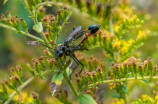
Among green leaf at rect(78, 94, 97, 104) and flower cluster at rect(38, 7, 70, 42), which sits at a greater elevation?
flower cluster at rect(38, 7, 70, 42)

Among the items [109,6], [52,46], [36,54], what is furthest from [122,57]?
[36,54]

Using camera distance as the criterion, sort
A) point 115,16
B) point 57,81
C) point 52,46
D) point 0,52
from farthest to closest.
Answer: point 0,52, point 115,16, point 52,46, point 57,81

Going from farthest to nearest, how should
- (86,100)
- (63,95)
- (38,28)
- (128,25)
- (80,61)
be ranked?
(128,25), (80,61), (63,95), (86,100), (38,28)

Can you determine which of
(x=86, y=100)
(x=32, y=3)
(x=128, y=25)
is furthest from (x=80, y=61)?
(x=32, y=3)

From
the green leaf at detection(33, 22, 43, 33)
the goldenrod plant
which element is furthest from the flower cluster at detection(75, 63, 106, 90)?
the green leaf at detection(33, 22, 43, 33)

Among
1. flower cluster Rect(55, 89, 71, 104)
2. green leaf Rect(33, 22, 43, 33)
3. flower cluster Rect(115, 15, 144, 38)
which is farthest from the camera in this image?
flower cluster Rect(115, 15, 144, 38)

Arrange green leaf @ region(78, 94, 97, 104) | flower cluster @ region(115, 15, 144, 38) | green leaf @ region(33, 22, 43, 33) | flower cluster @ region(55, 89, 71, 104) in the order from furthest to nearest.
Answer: flower cluster @ region(115, 15, 144, 38)
flower cluster @ region(55, 89, 71, 104)
green leaf @ region(78, 94, 97, 104)
green leaf @ region(33, 22, 43, 33)

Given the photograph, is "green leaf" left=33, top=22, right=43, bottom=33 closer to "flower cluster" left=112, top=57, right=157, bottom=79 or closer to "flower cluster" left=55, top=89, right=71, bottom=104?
"flower cluster" left=55, top=89, right=71, bottom=104

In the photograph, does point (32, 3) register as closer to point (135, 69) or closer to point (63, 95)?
point (63, 95)

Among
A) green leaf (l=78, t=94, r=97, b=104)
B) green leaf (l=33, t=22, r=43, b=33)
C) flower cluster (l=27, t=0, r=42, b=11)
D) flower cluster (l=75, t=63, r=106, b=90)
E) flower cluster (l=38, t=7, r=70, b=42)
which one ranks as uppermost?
flower cluster (l=27, t=0, r=42, b=11)

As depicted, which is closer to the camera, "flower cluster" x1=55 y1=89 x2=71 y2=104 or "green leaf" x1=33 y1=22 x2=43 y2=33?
"green leaf" x1=33 y1=22 x2=43 y2=33

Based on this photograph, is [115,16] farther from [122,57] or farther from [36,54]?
[36,54]
